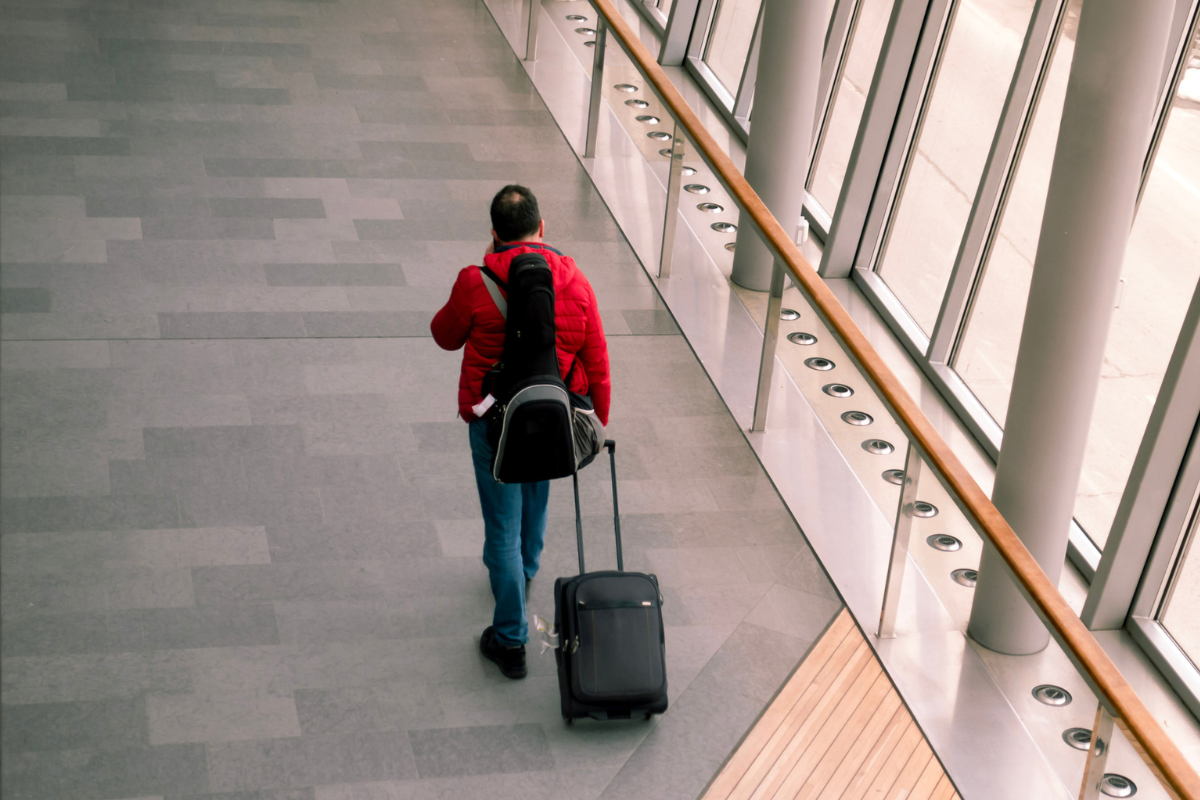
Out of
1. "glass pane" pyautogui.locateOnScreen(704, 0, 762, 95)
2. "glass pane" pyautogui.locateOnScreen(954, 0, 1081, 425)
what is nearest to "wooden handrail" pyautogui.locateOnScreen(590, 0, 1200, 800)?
"glass pane" pyautogui.locateOnScreen(954, 0, 1081, 425)

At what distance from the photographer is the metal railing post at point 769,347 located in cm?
614

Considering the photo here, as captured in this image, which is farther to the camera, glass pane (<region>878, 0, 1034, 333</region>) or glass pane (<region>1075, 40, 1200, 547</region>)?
glass pane (<region>878, 0, 1034, 333</region>)

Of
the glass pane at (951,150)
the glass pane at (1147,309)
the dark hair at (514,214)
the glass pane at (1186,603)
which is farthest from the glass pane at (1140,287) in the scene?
the dark hair at (514,214)

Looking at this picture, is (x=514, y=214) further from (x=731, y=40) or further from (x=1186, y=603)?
(x=731, y=40)

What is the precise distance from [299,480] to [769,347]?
2.23 meters

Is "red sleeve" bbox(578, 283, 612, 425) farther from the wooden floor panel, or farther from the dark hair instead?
the wooden floor panel

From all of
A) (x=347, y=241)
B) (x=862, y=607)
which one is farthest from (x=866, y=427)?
(x=347, y=241)

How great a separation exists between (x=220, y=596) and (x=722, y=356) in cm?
283

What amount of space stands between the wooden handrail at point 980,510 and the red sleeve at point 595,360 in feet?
3.49

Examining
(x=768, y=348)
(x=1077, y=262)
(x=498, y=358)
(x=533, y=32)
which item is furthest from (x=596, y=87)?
(x=498, y=358)

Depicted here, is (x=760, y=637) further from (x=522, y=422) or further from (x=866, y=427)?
(x=522, y=422)

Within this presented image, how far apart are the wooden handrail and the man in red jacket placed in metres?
1.11

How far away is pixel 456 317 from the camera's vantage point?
478cm

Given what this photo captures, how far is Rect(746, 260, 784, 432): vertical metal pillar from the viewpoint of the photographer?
20.2 ft
